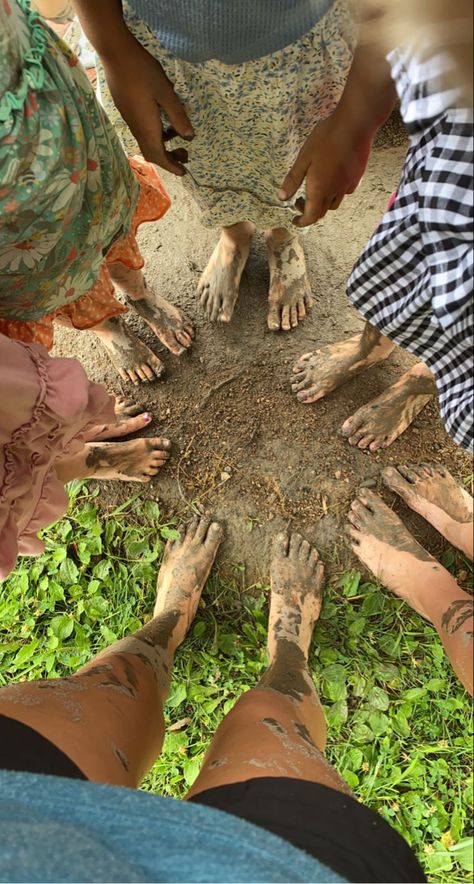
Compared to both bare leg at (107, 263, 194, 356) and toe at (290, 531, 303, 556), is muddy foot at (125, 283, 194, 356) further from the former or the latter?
toe at (290, 531, 303, 556)

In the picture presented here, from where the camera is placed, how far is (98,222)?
142cm

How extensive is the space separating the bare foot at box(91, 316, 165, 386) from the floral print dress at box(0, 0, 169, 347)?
0.47 metres

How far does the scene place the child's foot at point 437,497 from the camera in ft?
6.34

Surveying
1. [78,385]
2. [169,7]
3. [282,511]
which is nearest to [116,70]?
[169,7]

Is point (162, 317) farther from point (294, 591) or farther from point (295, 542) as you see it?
point (294, 591)

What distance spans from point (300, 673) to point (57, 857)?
112cm

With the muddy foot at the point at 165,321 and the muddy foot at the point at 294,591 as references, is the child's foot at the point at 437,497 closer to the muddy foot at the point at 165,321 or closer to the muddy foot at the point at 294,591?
the muddy foot at the point at 294,591

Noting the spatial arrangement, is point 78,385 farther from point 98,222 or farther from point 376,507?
point 376,507

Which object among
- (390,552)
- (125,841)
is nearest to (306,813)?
(125,841)

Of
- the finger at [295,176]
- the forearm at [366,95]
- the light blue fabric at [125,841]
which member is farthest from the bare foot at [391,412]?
the light blue fabric at [125,841]

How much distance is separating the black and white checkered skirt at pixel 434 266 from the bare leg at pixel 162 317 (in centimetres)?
101

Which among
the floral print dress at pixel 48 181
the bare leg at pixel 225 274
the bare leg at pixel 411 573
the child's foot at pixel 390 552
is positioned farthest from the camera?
the bare leg at pixel 225 274

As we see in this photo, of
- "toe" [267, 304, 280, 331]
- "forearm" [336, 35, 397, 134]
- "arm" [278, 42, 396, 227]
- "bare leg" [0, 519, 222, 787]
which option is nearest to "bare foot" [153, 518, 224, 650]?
"bare leg" [0, 519, 222, 787]

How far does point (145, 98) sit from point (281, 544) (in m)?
1.48
